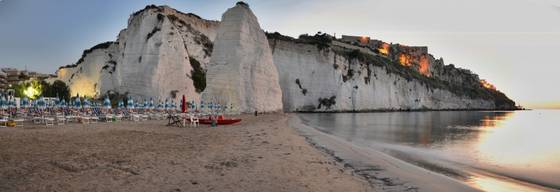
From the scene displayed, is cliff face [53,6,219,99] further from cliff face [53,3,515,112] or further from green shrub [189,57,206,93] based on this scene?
cliff face [53,3,515,112]

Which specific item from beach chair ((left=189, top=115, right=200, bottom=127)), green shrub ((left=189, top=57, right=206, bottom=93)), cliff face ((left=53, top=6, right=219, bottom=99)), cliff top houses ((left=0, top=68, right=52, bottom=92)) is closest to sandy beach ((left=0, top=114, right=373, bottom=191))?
beach chair ((left=189, top=115, right=200, bottom=127))

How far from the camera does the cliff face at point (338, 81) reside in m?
63.8

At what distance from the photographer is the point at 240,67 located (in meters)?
41.1

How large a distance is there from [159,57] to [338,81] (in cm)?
3571

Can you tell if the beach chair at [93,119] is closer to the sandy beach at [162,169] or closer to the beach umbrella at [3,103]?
the beach umbrella at [3,103]

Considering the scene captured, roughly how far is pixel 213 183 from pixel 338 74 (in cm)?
6396

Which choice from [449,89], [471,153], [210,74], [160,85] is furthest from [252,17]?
[449,89]

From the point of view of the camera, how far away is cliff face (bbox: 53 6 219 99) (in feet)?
140

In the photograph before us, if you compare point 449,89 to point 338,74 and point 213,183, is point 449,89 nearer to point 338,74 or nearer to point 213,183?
point 338,74

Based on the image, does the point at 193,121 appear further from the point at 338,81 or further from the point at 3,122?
the point at 338,81

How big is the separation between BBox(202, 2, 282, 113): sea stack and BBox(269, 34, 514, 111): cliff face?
1826 centimetres

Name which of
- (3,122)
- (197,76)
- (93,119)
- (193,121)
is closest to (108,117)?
(93,119)

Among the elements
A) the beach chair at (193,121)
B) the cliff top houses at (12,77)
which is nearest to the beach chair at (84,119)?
the beach chair at (193,121)

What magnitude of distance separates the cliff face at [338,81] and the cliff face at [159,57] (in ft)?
51.6
